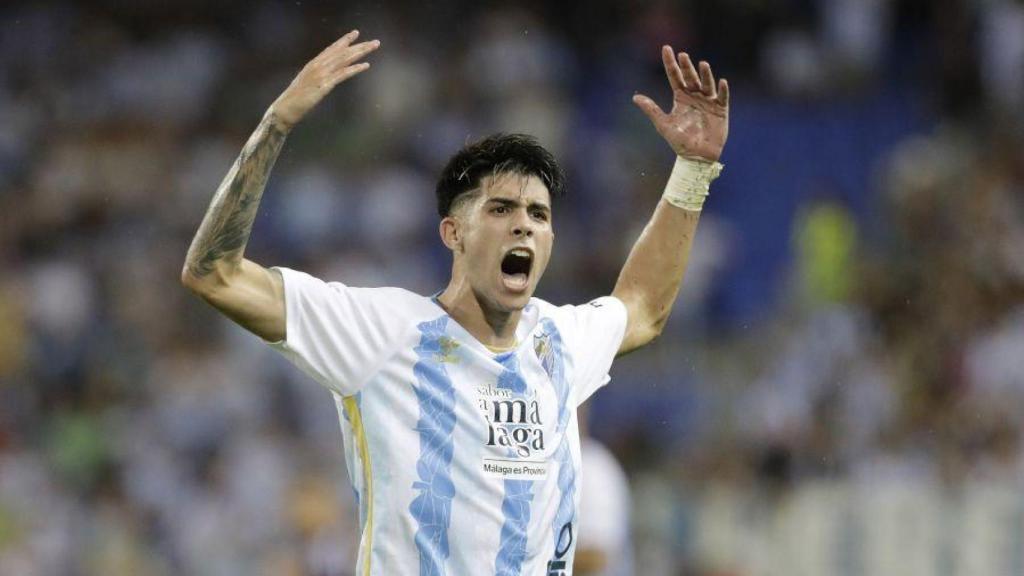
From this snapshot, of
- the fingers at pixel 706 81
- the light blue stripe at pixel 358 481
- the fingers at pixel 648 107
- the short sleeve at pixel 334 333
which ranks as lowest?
the light blue stripe at pixel 358 481

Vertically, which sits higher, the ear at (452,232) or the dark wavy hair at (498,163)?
the dark wavy hair at (498,163)

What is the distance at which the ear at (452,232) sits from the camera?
195 inches

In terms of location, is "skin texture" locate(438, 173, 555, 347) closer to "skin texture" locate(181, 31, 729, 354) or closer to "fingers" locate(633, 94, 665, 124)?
"skin texture" locate(181, 31, 729, 354)

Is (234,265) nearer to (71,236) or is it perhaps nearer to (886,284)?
(886,284)

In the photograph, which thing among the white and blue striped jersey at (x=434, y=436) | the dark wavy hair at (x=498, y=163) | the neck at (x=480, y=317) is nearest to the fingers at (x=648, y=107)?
the dark wavy hair at (x=498, y=163)

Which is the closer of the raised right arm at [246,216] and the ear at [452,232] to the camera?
the raised right arm at [246,216]

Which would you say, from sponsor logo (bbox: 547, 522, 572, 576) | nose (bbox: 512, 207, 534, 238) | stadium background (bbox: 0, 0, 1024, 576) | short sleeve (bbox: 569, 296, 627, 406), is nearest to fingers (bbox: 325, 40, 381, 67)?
nose (bbox: 512, 207, 534, 238)

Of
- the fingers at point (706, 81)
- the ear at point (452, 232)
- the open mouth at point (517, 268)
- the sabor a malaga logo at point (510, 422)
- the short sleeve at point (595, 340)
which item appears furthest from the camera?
the fingers at point (706, 81)

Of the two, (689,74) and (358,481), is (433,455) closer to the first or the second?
(358,481)

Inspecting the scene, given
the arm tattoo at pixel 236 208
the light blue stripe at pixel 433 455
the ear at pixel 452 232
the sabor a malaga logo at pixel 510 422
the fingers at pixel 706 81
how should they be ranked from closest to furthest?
the arm tattoo at pixel 236 208 < the light blue stripe at pixel 433 455 < the sabor a malaga logo at pixel 510 422 < the ear at pixel 452 232 < the fingers at pixel 706 81

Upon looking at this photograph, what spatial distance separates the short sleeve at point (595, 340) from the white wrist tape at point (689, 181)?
40 cm

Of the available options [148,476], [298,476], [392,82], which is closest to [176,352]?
[148,476]

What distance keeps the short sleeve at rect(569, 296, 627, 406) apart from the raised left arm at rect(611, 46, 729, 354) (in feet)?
0.24

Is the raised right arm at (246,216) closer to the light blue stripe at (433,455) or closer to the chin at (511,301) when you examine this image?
the light blue stripe at (433,455)
